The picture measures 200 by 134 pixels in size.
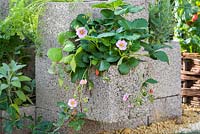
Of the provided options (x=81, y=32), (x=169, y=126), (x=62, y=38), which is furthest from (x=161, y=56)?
(x=169, y=126)

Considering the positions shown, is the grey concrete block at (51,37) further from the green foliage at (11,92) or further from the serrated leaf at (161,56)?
the serrated leaf at (161,56)

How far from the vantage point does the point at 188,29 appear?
4344 mm

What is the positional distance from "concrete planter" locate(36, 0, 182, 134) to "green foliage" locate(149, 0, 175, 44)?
6.0 inches

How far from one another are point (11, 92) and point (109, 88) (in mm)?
732

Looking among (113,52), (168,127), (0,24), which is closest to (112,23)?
(113,52)

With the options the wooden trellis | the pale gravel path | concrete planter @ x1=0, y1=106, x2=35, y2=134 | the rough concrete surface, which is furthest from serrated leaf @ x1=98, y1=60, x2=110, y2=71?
the wooden trellis

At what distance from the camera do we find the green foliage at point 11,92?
2.74m

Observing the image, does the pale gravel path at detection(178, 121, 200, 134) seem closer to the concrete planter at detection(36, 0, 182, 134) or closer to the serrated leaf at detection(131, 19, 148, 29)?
the concrete planter at detection(36, 0, 182, 134)

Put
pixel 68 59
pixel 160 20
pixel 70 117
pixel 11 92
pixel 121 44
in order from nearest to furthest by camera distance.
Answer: pixel 121 44, pixel 68 59, pixel 70 117, pixel 11 92, pixel 160 20

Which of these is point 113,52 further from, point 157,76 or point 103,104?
point 157,76

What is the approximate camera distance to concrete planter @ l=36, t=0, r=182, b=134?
8.64 ft

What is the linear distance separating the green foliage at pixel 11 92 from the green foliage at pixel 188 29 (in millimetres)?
1818

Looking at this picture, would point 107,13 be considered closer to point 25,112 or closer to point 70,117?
point 70,117

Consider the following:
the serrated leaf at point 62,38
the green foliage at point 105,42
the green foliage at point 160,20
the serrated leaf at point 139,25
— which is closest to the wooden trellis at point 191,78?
the green foliage at point 160,20
